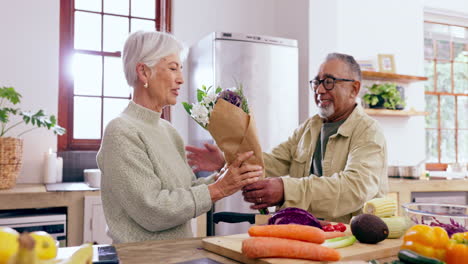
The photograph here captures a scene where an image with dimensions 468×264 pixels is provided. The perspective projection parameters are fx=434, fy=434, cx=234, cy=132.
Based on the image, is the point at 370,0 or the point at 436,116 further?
the point at 436,116

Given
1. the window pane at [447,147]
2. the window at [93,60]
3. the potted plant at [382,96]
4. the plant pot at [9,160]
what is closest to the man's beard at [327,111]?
the window at [93,60]

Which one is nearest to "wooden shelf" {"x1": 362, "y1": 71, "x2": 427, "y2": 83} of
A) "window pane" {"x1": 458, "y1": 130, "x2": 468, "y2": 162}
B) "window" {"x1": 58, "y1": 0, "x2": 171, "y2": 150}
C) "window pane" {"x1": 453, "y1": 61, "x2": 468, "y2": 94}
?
"window pane" {"x1": 453, "y1": 61, "x2": 468, "y2": 94}

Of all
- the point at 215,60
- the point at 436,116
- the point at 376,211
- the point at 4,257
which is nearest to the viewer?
the point at 4,257

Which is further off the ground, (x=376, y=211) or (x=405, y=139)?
(x=405, y=139)

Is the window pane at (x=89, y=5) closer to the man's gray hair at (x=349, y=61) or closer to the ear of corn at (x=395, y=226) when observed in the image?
the man's gray hair at (x=349, y=61)

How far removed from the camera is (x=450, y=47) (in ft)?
18.4

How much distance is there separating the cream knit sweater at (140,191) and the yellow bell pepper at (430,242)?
758 mm

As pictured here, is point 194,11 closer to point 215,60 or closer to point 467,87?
point 215,60

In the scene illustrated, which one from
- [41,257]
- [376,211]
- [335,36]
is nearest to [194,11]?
[335,36]

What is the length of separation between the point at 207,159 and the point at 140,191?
2.33 ft

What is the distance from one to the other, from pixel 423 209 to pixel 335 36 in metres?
3.19

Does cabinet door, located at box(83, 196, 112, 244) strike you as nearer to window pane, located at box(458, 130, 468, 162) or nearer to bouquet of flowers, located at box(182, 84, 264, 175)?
bouquet of flowers, located at box(182, 84, 264, 175)

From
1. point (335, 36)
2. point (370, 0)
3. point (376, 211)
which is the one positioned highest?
point (370, 0)

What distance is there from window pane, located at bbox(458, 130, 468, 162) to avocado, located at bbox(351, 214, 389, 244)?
16.5 ft
